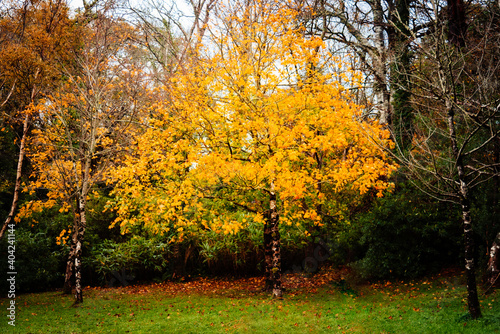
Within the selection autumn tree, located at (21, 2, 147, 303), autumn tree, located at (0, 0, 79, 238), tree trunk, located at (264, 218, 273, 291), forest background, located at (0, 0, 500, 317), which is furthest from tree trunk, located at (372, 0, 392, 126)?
autumn tree, located at (0, 0, 79, 238)

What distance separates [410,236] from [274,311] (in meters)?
4.39

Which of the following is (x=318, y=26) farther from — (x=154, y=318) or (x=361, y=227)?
(x=154, y=318)

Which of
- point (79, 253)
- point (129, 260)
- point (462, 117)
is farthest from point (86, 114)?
point (462, 117)

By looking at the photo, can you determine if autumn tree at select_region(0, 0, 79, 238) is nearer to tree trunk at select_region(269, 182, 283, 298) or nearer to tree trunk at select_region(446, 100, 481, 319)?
tree trunk at select_region(269, 182, 283, 298)

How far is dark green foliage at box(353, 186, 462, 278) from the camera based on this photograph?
947 cm

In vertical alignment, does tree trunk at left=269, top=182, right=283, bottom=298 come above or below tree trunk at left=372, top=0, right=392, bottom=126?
below

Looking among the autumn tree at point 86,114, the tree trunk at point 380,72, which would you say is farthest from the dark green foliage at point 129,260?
the tree trunk at point 380,72

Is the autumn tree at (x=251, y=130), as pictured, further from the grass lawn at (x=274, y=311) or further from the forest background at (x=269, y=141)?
the grass lawn at (x=274, y=311)

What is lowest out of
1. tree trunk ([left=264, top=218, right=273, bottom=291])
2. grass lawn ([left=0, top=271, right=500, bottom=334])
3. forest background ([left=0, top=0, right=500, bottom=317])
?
grass lawn ([left=0, top=271, right=500, bottom=334])

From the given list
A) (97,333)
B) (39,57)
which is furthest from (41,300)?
(39,57)

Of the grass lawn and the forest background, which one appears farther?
the forest background

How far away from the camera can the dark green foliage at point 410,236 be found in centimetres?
947

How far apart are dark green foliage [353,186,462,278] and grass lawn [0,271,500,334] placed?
51 cm

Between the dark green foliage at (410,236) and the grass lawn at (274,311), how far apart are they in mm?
511
